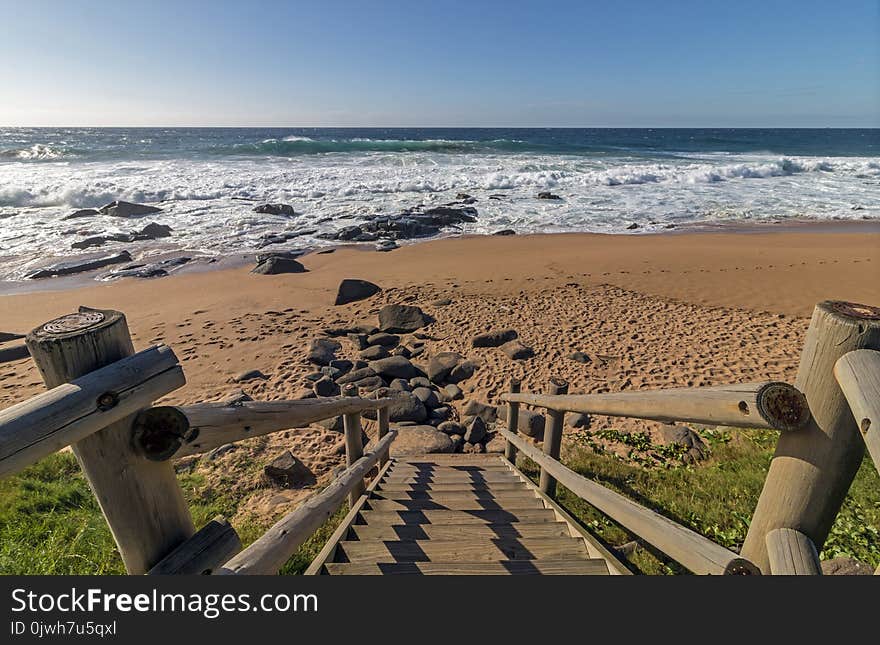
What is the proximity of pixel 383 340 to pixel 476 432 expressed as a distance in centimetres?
340

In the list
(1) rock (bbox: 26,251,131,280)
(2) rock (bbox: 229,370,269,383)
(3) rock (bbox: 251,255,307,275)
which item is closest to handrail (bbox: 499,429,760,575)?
(2) rock (bbox: 229,370,269,383)

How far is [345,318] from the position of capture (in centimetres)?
1020

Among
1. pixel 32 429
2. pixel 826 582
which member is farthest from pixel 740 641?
pixel 32 429

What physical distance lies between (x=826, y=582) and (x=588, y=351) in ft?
23.4

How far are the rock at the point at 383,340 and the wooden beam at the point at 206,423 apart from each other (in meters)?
6.50

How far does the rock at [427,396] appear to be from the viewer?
6980 mm

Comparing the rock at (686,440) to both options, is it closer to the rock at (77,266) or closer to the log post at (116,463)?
the log post at (116,463)

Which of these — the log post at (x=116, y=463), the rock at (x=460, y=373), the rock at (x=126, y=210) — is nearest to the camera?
the log post at (x=116, y=463)

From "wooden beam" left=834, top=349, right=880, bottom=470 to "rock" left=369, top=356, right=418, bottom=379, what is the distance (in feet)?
22.2

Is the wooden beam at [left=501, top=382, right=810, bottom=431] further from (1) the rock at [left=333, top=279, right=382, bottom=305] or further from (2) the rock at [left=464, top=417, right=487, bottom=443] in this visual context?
(1) the rock at [left=333, top=279, right=382, bottom=305]

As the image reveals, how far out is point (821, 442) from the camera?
1.32m

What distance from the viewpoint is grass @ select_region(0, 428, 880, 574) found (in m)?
3.18

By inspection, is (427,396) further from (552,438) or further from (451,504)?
(552,438)

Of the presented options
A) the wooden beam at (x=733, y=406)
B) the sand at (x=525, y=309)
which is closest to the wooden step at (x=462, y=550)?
the wooden beam at (x=733, y=406)
